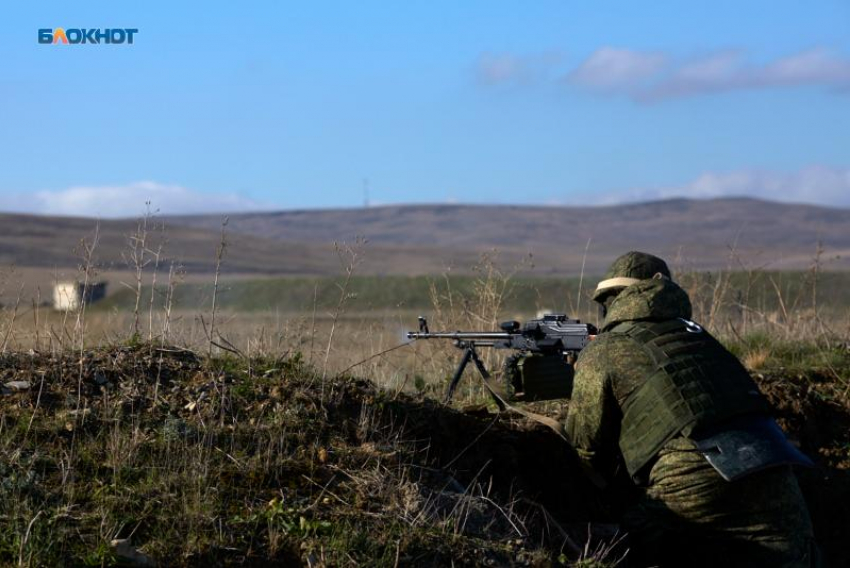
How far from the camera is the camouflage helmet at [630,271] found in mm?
6133

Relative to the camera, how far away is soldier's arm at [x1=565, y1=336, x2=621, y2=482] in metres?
5.82

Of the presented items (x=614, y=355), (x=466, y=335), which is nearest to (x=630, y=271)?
(x=614, y=355)

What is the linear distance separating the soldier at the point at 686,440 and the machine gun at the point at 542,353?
3.69ft

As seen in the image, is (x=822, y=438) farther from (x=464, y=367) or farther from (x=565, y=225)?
(x=565, y=225)

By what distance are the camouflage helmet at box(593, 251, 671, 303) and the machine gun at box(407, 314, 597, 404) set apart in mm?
817

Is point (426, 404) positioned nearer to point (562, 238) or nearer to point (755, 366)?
point (755, 366)

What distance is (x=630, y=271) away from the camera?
6.14 m

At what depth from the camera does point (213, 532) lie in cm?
494

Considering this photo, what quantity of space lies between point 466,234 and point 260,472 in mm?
107688

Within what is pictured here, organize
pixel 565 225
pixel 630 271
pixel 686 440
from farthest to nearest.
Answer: pixel 565 225 → pixel 630 271 → pixel 686 440

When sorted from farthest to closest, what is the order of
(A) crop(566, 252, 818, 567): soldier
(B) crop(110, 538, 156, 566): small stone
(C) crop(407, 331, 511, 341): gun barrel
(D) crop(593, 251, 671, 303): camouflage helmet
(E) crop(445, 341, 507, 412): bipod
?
(C) crop(407, 331, 511, 341): gun barrel < (E) crop(445, 341, 507, 412): bipod < (D) crop(593, 251, 671, 303): camouflage helmet < (A) crop(566, 252, 818, 567): soldier < (B) crop(110, 538, 156, 566): small stone

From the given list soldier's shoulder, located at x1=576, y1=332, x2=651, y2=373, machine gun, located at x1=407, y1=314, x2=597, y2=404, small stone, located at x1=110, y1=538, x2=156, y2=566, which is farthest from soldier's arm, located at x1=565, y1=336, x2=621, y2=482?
small stone, located at x1=110, y1=538, x2=156, y2=566

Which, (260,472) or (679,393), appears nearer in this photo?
(260,472)

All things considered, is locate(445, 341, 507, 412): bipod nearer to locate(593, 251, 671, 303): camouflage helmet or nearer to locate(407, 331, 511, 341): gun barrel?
locate(407, 331, 511, 341): gun barrel
